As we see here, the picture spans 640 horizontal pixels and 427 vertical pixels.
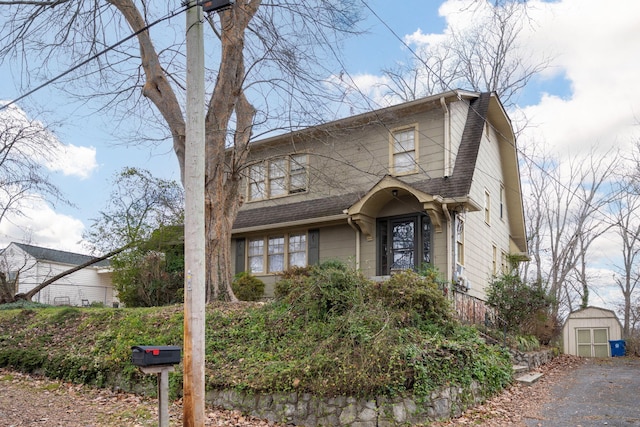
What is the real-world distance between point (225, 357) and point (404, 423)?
313 cm

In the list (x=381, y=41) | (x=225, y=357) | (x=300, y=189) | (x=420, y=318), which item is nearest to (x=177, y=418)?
(x=225, y=357)

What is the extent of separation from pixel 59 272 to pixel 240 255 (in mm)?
20555

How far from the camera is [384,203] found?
1470 centimetres

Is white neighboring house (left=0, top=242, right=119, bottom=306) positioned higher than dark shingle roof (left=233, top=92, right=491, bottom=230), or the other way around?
dark shingle roof (left=233, top=92, right=491, bottom=230)

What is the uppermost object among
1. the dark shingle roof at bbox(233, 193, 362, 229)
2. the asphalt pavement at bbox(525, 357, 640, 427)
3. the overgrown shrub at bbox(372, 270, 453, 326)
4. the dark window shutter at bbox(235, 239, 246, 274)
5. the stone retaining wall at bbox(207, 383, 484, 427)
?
the dark shingle roof at bbox(233, 193, 362, 229)

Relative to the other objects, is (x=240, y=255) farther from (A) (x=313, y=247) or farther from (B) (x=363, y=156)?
(B) (x=363, y=156)

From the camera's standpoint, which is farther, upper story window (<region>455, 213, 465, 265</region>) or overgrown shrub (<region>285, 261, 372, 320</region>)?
upper story window (<region>455, 213, 465, 265</region>)

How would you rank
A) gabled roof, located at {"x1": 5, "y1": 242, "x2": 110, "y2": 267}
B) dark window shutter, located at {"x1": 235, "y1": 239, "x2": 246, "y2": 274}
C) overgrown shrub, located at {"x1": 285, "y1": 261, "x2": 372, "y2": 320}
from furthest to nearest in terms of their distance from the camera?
gabled roof, located at {"x1": 5, "y1": 242, "x2": 110, "y2": 267} < dark window shutter, located at {"x1": 235, "y1": 239, "x2": 246, "y2": 274} < overgrown shrub, located at {"x1": 285, "y1": 261, "x2": 372, "y2": 320}

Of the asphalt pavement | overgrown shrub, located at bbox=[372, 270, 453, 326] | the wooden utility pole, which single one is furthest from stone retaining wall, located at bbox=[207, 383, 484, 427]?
the wooden utility pole

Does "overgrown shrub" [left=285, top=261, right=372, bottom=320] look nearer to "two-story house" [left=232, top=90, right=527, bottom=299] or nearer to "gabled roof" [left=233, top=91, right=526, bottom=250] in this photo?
"two-story house" [left=232, top=90, right=527, bottom=299]

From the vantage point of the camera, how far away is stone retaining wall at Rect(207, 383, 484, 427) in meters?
6.94

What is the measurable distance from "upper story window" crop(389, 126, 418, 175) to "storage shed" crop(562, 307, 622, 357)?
733 centimetres

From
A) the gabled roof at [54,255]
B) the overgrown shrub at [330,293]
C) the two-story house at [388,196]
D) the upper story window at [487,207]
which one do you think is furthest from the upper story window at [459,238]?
the gabled roof at [54,255]

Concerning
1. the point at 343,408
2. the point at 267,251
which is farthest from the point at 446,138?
the point at 343,408
